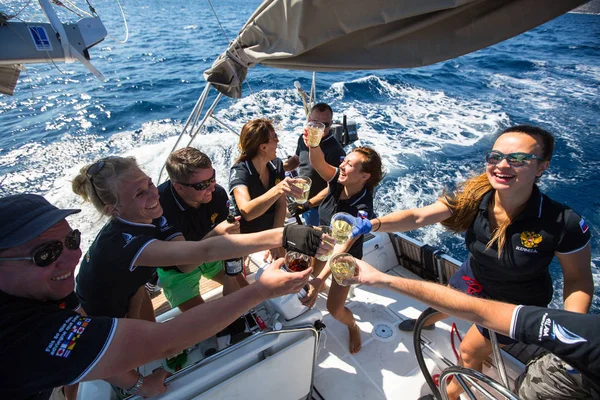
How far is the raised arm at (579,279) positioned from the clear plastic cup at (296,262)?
51.7 inches

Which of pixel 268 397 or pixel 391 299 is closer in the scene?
pixel 268 397

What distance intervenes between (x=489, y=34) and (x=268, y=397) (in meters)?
2.23

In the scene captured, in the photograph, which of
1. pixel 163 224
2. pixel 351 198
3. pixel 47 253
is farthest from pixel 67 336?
pixel 351 198

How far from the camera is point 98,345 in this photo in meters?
1.02

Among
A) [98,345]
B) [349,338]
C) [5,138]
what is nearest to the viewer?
[98,345]

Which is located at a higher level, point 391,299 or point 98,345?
point 98,345

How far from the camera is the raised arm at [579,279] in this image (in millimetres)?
1599

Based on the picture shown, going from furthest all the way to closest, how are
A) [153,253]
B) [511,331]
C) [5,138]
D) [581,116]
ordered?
[581,116], [5,138], [153,253], [511,331]

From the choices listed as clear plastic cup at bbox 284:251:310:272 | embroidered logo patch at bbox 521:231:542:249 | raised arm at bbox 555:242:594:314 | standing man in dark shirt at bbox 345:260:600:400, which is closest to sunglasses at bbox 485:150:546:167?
embroidered logo patch at bbox 521:231:542:249

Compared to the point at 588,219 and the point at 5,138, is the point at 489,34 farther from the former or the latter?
the point at 5,138

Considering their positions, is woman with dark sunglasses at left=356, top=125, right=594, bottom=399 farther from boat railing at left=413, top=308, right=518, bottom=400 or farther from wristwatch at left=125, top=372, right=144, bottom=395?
wristwatch at left=125, top=372, right=144, bottom=395

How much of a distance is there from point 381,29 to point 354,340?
2288mm

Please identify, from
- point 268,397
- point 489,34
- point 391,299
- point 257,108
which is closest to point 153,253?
point 268,397

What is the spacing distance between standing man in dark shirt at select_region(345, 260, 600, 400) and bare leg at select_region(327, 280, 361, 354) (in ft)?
2.55
